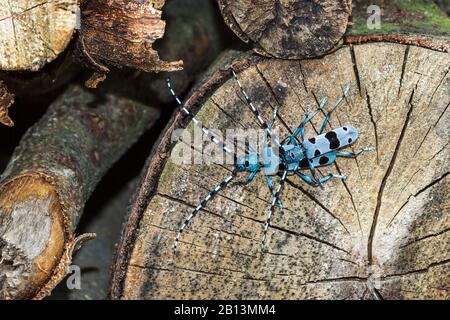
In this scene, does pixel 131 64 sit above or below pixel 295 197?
above

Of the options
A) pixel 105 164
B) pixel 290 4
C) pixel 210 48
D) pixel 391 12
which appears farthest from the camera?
pixel 210 48

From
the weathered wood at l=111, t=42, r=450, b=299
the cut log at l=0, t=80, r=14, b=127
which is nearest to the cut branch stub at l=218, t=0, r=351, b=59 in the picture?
the weathered wood at l=111, t=42, r=450, b=299

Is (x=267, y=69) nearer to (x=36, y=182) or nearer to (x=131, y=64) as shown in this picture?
(x=131, y=64)

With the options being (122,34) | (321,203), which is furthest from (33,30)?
(321,203)

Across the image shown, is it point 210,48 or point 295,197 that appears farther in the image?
point 210,48

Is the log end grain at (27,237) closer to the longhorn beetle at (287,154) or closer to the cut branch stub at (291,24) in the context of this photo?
the longhorn beetle at (287,154)

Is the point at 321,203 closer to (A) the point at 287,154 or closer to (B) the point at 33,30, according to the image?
(A) the point at 287,154

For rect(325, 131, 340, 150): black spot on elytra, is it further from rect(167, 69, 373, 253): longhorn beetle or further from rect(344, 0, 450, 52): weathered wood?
rect(344, 0, 450, 52): weathered wood
